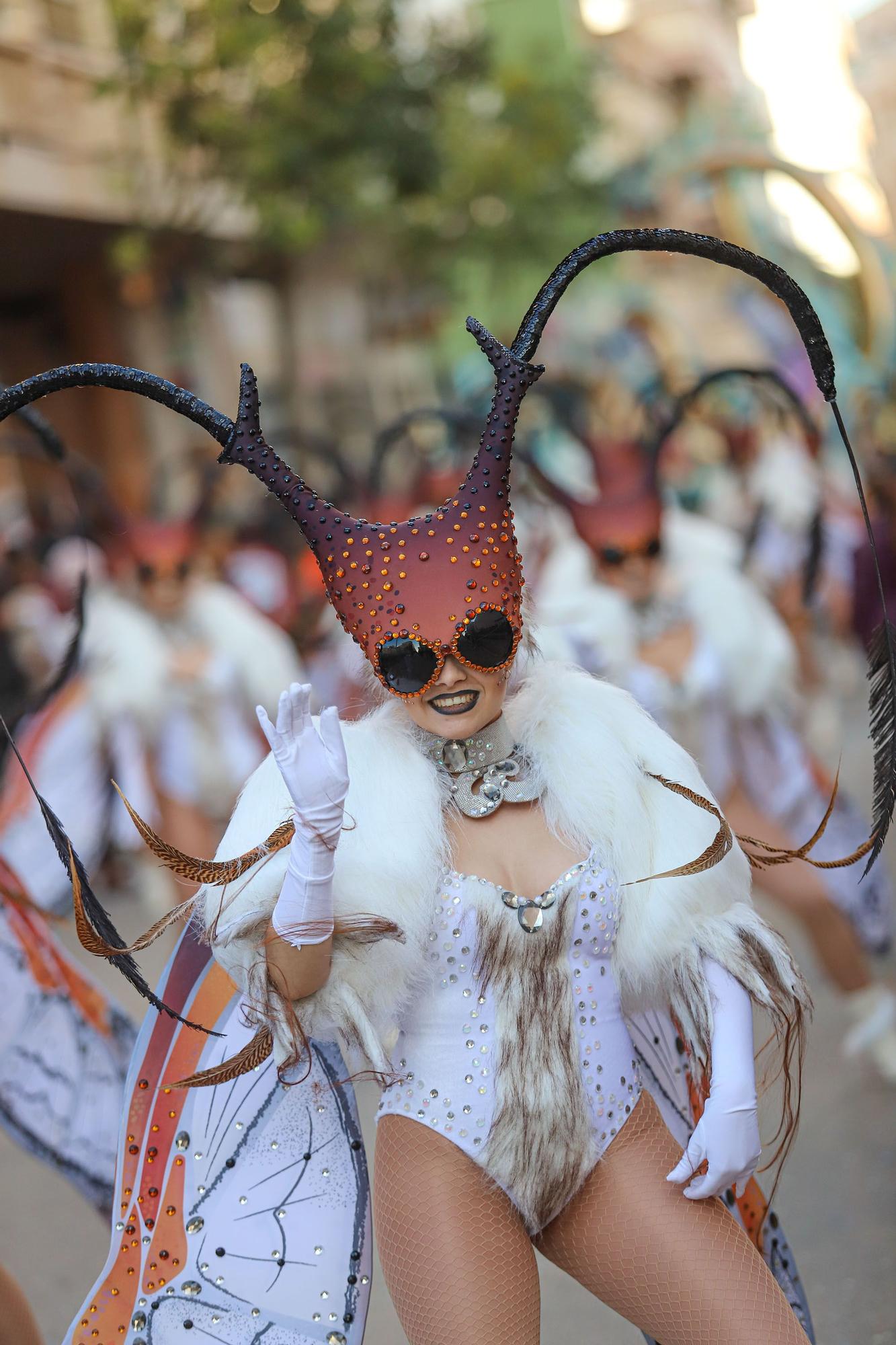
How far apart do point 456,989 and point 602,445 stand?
3.47 m

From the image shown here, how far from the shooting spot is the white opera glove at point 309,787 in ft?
6.63

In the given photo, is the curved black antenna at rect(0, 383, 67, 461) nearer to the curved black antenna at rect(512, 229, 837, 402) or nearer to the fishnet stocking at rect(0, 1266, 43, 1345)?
the curved black antenna at rect(512, 229, 837, 402)

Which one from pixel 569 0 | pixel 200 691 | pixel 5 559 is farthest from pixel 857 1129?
pixel 569 0

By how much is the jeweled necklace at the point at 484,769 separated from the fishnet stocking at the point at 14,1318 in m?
1.23

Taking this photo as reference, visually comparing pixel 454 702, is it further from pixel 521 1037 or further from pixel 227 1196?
pixel 227 1196

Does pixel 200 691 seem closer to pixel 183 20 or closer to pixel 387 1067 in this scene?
pixel 387 1067

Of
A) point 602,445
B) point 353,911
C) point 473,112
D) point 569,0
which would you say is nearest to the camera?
point 353,911

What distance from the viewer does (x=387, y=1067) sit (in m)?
2.27

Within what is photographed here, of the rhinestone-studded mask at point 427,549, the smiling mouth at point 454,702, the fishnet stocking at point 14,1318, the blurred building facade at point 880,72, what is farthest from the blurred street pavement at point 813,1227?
the blurred building facade at point 880,72

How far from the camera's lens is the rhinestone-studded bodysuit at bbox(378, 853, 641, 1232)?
2.26 meters

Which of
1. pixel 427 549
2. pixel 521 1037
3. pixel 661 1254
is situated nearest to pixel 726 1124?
pixel 661 1254

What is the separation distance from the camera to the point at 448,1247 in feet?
7.18

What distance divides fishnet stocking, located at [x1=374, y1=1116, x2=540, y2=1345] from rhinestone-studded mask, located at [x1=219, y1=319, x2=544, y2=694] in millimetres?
768

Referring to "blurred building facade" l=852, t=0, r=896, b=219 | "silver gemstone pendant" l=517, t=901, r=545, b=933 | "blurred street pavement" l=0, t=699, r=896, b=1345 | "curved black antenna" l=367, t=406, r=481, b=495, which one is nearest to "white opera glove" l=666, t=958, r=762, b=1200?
"silver gemstone pendant" l=517, t=901, r=545, b=933
